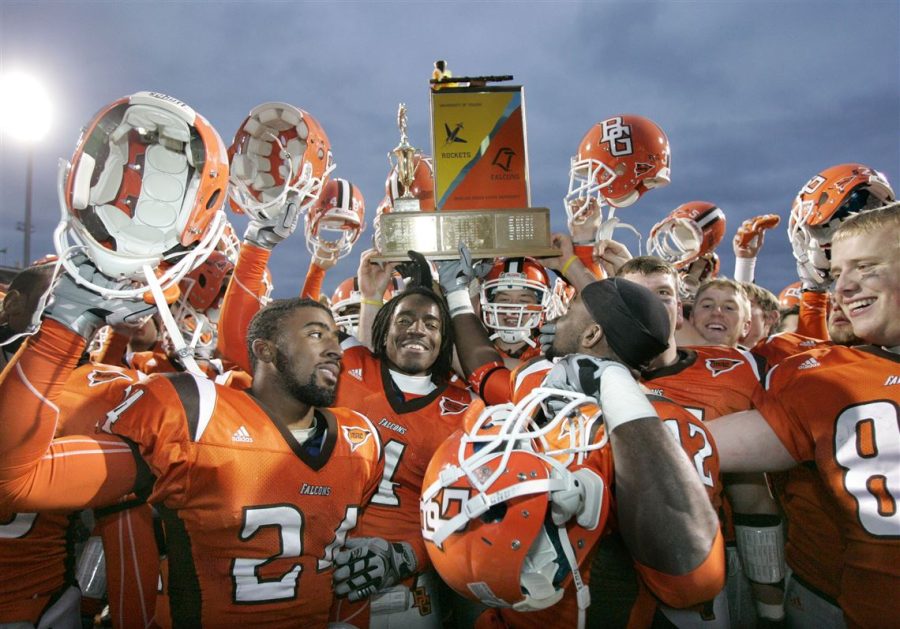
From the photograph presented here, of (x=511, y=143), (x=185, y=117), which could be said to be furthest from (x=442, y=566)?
(x=511, y=143)

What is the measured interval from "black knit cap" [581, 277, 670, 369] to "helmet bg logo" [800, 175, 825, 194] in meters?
2.38

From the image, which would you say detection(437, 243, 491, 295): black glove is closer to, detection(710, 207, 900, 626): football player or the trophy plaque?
the trophy plaque

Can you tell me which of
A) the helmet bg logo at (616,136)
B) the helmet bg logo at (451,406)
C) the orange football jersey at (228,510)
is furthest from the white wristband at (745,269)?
the orange football jersey at (228,510)

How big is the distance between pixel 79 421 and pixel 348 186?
11.2ft

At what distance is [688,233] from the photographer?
20.1ft

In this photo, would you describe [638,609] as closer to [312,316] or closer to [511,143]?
[312,316]

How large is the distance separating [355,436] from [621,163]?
341 centimetres

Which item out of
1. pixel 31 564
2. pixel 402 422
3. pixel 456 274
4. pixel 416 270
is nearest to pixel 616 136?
pixel 456 274

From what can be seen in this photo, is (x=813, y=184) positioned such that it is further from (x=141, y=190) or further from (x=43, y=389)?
(x=43, y=389)

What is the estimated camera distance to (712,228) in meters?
6.38

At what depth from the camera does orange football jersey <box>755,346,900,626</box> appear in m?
1.94

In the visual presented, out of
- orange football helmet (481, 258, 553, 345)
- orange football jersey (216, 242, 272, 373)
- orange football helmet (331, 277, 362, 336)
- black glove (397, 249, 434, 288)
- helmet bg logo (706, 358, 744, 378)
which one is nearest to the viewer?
helmet bg logo (706, 358, 744, 378)

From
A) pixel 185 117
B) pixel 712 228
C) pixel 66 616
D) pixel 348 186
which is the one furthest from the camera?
pixel 712 228

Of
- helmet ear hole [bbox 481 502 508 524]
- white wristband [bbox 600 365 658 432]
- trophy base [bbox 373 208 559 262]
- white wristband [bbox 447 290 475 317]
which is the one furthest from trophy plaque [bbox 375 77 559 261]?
helmet ear hole [bbox 481 502 508 524]
